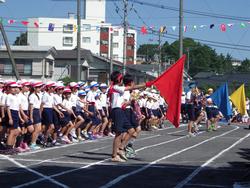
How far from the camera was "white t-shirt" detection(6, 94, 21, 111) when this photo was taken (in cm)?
1526

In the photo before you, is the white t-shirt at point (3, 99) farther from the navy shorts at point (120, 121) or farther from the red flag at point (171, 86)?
the red flag at point (171, 86)

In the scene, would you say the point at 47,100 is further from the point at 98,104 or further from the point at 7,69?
the point at 7,69

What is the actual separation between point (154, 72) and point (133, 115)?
72.1 m

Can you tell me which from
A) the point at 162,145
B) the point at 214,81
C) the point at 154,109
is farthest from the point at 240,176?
the point at 214,81

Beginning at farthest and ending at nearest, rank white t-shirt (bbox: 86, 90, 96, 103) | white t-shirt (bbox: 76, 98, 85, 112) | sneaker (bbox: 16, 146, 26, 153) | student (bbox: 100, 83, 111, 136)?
1. student (bbox: 100, 83, 111, 136)
2. white t-shirt (bbox: 86, 90, 96, 103)
3. white t-shirt (bbox: 76, 98, 85, 112)
4. sneaker (bbox: 16, 146, 26, 153)

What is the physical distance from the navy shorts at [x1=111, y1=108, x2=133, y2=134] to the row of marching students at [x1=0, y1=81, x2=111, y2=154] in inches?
116

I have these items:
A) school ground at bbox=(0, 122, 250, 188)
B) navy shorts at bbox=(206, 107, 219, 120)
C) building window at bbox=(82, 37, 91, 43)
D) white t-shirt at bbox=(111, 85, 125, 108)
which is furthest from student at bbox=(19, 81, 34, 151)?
building window at bbox=(82, 37, 91, 43)

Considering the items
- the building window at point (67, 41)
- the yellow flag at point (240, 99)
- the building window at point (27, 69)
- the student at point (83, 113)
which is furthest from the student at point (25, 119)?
A: the building window at point (67, 41)

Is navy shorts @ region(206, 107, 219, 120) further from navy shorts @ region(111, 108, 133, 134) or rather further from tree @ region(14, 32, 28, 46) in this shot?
tree @ region(14, 32, 28, 46)

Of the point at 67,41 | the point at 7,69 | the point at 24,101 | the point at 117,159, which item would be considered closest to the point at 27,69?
the point at 7,69

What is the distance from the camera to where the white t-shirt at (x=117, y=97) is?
13.5 meters

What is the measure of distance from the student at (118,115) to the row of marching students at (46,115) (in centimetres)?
295

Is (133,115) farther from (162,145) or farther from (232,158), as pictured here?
(162,145)

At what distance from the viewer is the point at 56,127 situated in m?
18.5
